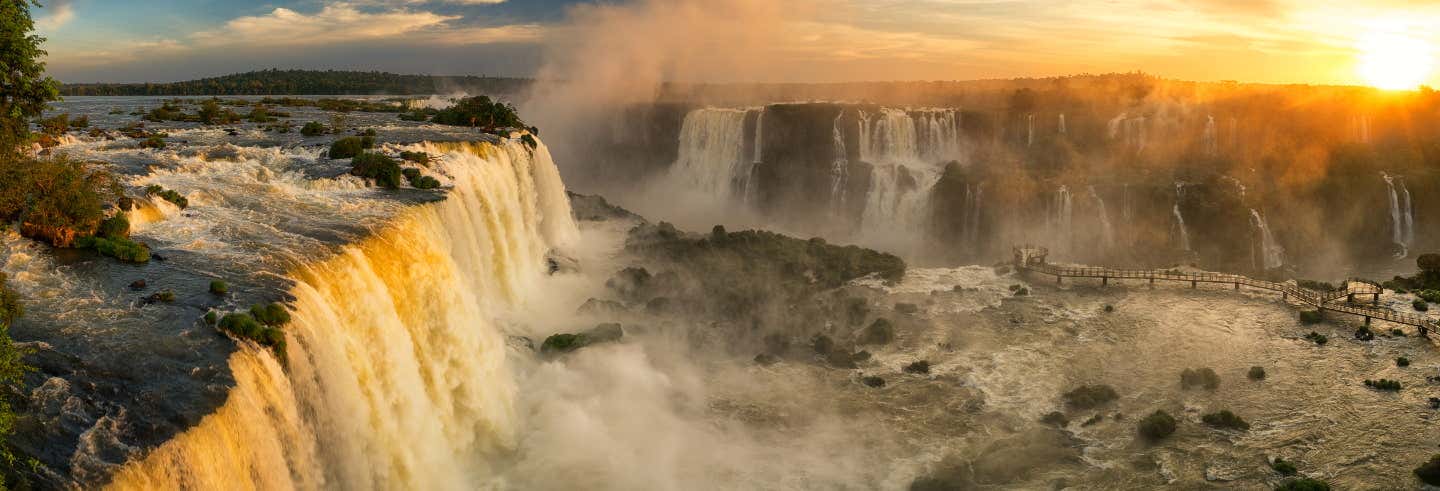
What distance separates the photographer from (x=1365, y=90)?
77.2 m

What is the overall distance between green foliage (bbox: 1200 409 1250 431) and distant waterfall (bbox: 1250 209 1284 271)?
119 ft

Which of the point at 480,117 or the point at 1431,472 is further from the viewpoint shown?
the point at 480,117

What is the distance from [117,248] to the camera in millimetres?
19859

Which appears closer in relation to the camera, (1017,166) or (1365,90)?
(1017,166)

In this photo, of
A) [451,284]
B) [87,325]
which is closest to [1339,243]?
[451,284]

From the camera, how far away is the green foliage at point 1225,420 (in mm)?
28159

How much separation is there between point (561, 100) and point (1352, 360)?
7514 cm

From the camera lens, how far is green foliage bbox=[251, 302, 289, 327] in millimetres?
15969

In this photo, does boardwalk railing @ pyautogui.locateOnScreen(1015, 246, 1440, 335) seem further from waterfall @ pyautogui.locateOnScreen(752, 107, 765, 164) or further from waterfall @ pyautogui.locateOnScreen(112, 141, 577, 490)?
waterfall @ pyautogui.locateOnScreen(752, 107, 765, 164)

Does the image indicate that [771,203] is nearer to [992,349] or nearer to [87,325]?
[992,349]

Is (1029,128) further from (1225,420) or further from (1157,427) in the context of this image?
(1157,427)

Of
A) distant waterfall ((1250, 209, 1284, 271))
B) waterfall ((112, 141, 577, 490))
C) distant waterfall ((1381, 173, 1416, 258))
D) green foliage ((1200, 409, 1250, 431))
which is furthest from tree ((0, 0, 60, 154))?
distant waterfall ((1381, 173, 1416, 258))

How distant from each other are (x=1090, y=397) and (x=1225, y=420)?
3972mm

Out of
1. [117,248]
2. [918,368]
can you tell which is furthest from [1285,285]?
[117,248]
